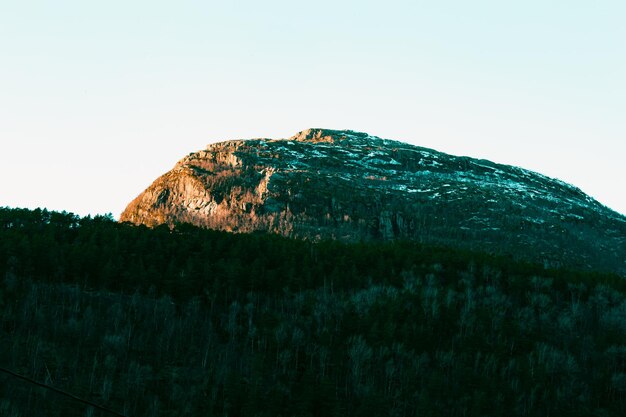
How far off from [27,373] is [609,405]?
361 feet

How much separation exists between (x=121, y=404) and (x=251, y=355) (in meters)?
35.1

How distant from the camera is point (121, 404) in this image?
101000 mm

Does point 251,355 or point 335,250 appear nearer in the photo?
point 251,355

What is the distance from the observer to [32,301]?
127938 mm

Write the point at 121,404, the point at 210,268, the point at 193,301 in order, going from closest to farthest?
the point at 121,404, the point at 193,301, the point at 210,268

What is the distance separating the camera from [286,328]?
141625 mm

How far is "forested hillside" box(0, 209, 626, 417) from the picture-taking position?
10700cm

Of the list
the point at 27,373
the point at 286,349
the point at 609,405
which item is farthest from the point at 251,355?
the point at 609,405

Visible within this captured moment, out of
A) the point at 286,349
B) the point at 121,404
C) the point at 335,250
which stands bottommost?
the point at 121,404

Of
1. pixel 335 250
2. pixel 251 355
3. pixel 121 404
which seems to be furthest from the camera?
pixel 335 250

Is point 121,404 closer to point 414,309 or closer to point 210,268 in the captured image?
point 210,268

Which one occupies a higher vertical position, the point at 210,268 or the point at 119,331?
the point at 210,268

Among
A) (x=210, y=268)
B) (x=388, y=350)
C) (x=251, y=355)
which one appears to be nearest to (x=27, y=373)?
(x=251, y=355)

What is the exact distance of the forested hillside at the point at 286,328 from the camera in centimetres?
10700
